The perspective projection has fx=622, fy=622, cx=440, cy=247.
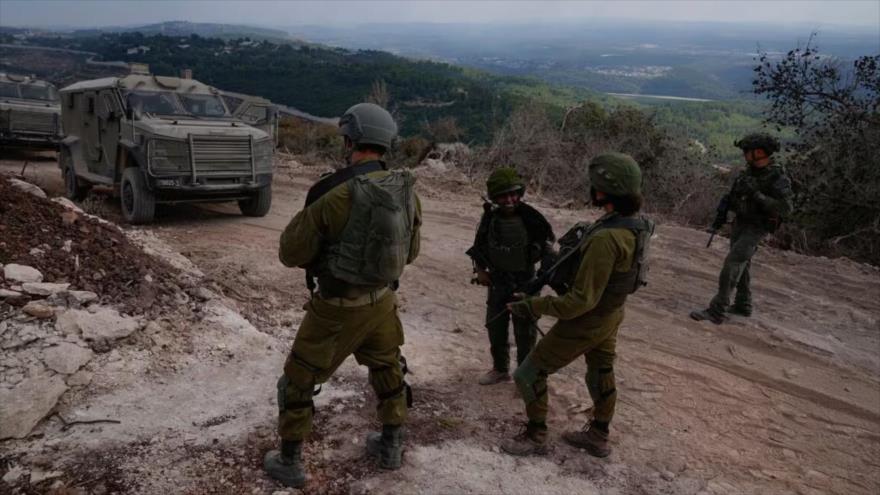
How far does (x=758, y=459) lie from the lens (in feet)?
12.2

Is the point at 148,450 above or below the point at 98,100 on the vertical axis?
below

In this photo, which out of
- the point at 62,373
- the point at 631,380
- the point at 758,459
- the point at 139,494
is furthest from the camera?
the point at 631,380

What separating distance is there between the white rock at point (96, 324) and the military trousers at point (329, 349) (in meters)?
1.63

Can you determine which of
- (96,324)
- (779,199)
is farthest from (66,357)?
(779,199)

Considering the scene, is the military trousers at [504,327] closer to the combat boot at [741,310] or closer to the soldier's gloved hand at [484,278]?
the soldier's gloved hand at [484,278]

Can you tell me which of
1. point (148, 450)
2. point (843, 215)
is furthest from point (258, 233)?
point (843, 215)

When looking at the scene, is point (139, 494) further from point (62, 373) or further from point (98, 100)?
point (98, 100)

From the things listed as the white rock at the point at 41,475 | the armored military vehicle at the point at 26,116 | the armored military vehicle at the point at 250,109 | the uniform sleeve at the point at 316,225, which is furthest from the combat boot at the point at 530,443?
the armored military vehicle at the point at 26,116

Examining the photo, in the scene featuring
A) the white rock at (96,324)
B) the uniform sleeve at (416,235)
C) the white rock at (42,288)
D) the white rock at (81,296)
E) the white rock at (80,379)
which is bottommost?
the white rock at (80,379)

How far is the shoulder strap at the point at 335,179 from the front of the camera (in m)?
2.67

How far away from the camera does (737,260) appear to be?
559 centimetres

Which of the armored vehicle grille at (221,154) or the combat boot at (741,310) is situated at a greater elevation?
the armored vehicle grille at (221,154)

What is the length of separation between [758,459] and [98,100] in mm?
8744

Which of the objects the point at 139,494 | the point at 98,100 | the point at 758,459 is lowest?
the point at 758,459
